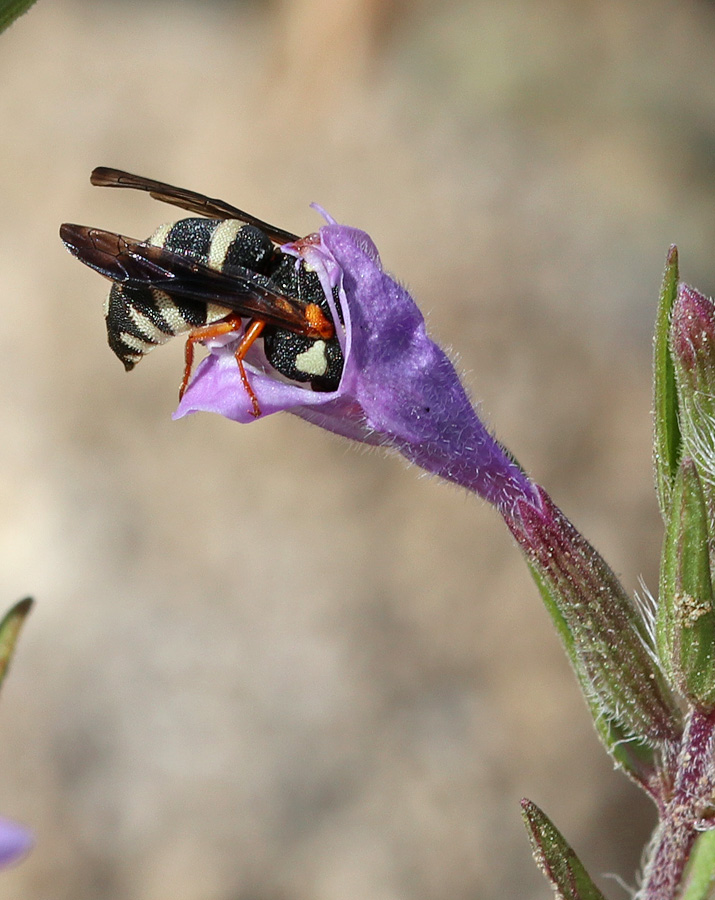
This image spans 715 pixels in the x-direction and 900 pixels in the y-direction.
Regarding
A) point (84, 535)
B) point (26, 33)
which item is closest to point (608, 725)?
point (84, 535)

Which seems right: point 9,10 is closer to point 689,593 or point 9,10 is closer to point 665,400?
point 665,400

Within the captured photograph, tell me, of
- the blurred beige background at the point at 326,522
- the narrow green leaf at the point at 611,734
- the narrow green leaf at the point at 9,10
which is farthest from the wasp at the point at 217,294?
the blurred beige background at the point at 326,522

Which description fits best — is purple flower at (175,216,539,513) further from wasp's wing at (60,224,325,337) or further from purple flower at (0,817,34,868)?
purple flower at (0,817,34,868)

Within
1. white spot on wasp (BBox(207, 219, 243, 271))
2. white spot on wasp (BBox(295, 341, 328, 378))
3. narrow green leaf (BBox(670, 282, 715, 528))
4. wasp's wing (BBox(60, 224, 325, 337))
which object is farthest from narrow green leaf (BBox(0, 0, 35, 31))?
narrow green leaf (BBox(670, 282, 715, 528))

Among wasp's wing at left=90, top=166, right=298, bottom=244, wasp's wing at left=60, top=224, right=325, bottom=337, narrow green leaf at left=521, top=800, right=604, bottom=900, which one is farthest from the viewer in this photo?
wasp's wing at left=90, top=166, right=298, bottom=244

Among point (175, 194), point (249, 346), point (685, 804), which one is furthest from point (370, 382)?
point (685, 804)

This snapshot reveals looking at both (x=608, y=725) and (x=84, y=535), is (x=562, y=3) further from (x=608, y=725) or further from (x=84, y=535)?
(x=608, y=725)
